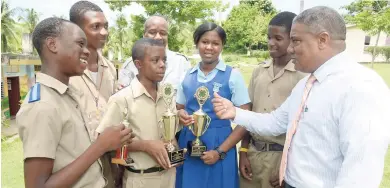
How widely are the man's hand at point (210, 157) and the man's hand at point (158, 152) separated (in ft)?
1.48

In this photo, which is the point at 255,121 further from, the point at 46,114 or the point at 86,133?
the point at 46,114

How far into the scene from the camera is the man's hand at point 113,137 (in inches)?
71.1

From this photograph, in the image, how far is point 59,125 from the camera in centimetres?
162

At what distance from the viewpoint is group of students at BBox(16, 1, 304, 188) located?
5.37 ft

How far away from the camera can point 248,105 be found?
2.84 m

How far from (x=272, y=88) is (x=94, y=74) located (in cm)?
149

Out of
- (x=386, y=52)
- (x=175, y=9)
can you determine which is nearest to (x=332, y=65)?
(x=175, y=9)

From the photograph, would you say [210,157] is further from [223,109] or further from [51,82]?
[51,82]

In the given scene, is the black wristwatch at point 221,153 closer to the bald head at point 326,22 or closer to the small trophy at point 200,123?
the small trophy at point 200,123

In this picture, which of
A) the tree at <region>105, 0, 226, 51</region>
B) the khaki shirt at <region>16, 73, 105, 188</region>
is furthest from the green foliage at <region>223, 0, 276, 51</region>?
the khaki shirt at <region>16, 73, 105, 188</region>

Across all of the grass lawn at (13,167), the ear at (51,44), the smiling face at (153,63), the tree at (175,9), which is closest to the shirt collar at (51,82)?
the ear at (51,44)

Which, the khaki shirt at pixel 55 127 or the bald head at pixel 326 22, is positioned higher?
the bald head at pixel 326 22

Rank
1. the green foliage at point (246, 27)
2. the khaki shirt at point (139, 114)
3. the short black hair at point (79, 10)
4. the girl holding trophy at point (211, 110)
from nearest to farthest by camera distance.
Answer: the khaki shirt at point (139, 114), the short black hair at point (79, 10), the girl holding trophy at point (211, 110), the green foliage at point (246, 27)

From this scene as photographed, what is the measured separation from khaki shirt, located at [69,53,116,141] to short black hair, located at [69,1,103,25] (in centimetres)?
37
